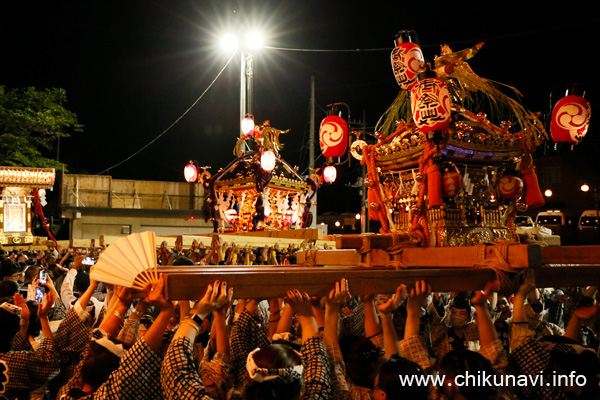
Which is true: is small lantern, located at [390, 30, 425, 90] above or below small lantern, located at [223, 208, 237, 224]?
above

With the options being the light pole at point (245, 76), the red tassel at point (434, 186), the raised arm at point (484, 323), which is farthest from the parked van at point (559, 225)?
the raised arm at point (484, 323)

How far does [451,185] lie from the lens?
5.18 metres

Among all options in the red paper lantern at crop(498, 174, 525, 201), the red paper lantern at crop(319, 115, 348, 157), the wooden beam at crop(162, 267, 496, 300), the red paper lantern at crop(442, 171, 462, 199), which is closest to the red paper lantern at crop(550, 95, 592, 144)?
the red paper lantern at crop(498, 174, 525, 201)

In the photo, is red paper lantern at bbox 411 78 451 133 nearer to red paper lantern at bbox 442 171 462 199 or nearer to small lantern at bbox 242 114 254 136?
red paper lantern at bbox 442 171 462 199

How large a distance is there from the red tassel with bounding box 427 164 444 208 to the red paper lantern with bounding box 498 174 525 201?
0.90 meters

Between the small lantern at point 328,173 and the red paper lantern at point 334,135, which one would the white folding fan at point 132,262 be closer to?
the red paper lantern at point 334,135

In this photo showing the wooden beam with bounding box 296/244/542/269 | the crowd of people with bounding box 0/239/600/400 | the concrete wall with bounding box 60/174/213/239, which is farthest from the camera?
the concrete wall with bounding box 60/174/213/239

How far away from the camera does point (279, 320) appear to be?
11.3 ft

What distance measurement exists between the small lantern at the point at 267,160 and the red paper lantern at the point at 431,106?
11122 millimetres

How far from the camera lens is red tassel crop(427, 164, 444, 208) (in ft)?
16.6

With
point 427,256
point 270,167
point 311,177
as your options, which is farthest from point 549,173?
point 427,256

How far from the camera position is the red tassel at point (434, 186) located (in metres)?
5.07

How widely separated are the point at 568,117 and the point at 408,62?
2.07 meters

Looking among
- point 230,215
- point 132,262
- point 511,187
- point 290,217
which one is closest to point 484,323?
point 132,262
